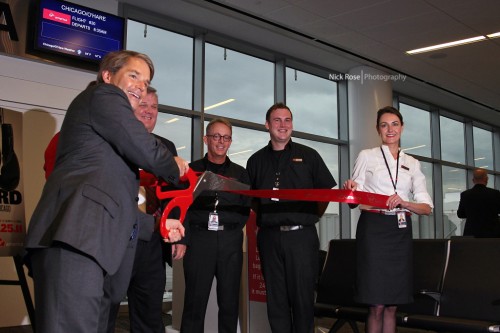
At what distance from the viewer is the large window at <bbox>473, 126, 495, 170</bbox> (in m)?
13.5

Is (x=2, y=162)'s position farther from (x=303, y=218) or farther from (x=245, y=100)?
(x=245, y=100)

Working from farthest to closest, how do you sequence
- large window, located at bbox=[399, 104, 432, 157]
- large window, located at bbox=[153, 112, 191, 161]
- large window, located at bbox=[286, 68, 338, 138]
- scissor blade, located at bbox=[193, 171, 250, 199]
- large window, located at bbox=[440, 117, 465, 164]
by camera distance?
large window, located at bbox=[440, 117, 465, 164]
large window, located at bbox=[399, 104, 432, 157]
large window, located at bbox=[286, 68, 338, 138]
large window, located at bbox=[153, 112, 191, 161]
scissor blade, located at bbox=[193, 171, 250, 199]

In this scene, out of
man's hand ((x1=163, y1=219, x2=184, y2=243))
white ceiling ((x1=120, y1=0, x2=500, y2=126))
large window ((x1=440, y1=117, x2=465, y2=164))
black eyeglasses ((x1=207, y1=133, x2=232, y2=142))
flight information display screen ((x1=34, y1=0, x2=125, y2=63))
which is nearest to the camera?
man's hand ((x1=163, y1=219, x2=184, y2=243))

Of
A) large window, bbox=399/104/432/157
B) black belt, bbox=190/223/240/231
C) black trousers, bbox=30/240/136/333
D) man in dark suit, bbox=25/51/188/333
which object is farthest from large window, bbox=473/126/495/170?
black trousers, bbox=30/240/136/333

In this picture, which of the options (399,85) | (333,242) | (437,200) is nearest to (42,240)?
(333,242)

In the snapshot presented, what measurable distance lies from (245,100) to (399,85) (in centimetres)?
371

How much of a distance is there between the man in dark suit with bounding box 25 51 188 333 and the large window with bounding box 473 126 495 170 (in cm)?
1329

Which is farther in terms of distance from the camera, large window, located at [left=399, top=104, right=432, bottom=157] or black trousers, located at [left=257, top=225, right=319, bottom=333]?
large window, located at [left=399, top=104, right=432, bottom=157]

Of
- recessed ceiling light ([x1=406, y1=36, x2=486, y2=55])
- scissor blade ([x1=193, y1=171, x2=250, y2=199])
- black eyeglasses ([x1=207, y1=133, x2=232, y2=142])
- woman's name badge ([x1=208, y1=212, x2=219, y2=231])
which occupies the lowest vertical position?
woman's name badge ([x1=208, y1=212, x2=219, y2=231])

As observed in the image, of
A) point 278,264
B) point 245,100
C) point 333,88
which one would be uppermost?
point 333,88

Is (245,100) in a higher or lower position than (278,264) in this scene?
higher

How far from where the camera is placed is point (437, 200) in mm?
11680

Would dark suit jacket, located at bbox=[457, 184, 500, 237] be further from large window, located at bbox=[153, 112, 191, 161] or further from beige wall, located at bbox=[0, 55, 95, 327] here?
beige wall, located at bbox=[0, 55, 95, 327]

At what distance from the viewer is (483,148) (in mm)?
13805
